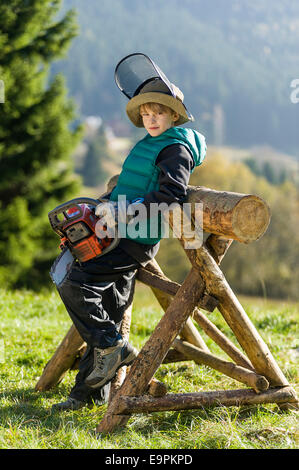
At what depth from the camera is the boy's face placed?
326cm

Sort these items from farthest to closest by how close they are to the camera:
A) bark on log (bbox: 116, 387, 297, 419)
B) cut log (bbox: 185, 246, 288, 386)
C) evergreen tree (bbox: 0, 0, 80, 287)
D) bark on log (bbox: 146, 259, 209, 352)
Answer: evergreen tree (bbox: 0, 0, 80, 287) < bark on log (bbox: 146, 259, 209, 352) < cut log (bbox: 185, 246, 288, 386) < bark on log (bbox: 116, 387, 297, 419)

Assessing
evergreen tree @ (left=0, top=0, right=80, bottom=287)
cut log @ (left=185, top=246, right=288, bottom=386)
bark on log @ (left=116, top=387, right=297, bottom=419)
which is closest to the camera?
bark on log @ (left=116, top=387, right=297, bottom=419)

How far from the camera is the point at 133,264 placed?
11.1 ft

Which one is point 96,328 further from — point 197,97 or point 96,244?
point 197,97

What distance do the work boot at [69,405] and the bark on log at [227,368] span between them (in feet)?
2.90

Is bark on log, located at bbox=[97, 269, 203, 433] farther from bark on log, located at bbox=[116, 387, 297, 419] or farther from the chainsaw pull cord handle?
the chainsaw pull cord handle

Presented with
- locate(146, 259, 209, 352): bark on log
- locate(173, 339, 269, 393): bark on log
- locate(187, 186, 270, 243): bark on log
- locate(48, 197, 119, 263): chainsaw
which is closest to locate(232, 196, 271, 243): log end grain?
locate(187, 186, 270, 243): bark on log

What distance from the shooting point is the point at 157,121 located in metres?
3.27

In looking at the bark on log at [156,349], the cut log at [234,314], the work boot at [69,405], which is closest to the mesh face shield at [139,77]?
the cut log at [234,314]

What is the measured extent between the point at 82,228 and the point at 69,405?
119cm

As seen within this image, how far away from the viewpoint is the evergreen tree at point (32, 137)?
61.2 feet

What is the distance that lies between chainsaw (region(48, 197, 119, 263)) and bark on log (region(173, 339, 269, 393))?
1147 mm

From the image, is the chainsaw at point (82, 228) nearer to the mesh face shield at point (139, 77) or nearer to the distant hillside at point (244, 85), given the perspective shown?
the mesh face shield at point (139, 77)

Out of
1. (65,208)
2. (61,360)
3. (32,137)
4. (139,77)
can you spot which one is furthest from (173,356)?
(32,137)
